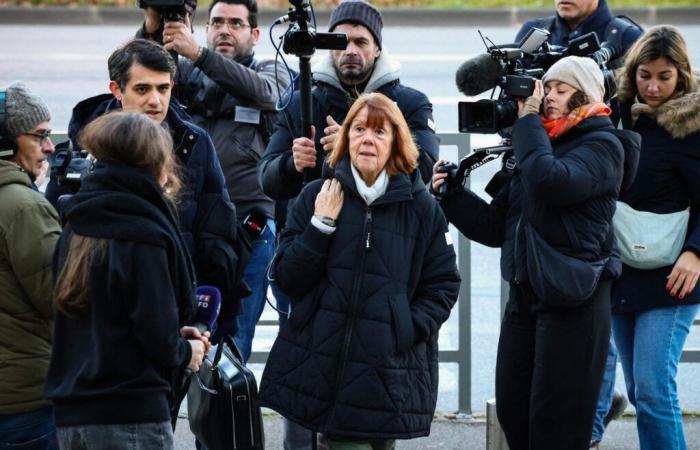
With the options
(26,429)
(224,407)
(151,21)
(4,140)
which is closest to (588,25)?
(151,21)

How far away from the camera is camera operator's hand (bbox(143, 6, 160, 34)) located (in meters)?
5.46

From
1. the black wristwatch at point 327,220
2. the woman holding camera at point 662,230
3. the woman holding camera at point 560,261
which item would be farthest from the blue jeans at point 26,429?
the woman holding camera at point 662,230

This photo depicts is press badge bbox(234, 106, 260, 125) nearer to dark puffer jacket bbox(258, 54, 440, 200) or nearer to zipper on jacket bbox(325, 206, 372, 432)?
dark puffer jacket bbox(258, 54, 440, 200)

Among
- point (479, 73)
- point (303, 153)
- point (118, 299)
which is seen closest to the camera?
point (118, 299)

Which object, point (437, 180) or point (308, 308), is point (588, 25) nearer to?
point (437, 180)

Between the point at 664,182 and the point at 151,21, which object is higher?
the point at 151,21

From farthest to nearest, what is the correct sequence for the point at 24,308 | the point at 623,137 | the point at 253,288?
the point at 253,288
the point at 623,137
the point at 24,308

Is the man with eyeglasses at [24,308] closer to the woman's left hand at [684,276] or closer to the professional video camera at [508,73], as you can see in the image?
the professional video camera at [508,73]

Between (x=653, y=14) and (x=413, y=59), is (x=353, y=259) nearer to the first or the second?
(x=413, y=59)

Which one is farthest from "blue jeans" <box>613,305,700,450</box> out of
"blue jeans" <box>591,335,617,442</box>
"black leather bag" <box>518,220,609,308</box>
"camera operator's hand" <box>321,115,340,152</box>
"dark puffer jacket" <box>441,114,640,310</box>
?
"camera operator's hand" <box>321,115,340,152</box>

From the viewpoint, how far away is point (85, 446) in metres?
3.81

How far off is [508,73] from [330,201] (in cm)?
95

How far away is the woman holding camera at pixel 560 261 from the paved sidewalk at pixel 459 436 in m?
1.09

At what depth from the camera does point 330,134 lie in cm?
503
